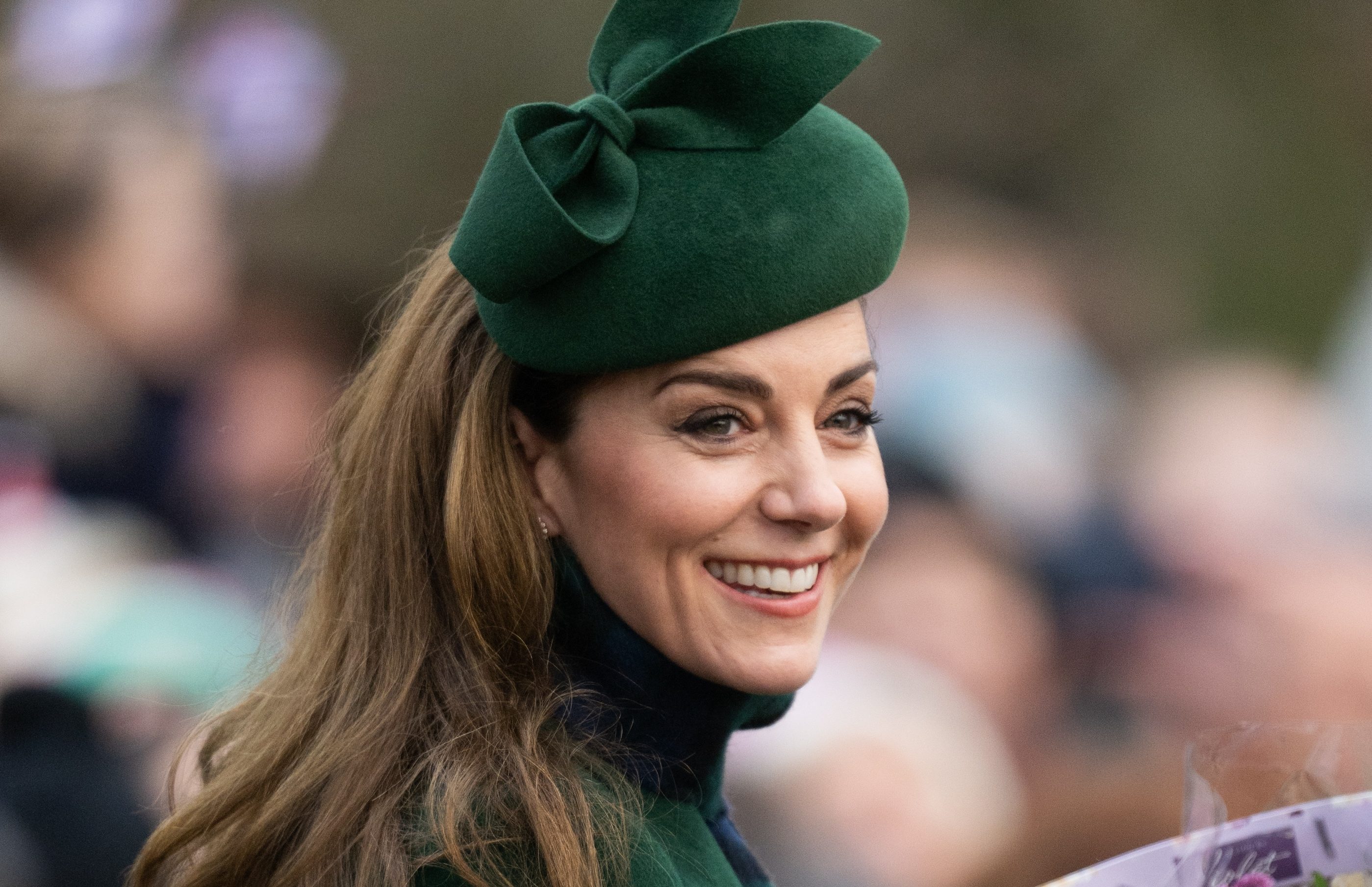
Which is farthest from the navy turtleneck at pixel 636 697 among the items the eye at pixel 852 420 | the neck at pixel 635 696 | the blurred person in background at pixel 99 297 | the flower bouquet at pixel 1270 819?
the blurred person in background at pixel 99 297

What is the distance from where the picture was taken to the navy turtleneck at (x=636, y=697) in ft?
6.66

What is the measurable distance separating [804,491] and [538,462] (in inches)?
15.7

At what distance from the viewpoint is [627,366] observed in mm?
1946

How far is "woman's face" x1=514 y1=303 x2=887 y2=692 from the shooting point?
1.96 m

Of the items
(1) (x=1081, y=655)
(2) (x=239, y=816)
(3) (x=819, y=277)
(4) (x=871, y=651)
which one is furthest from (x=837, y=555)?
(1) (x=1081, y=655)

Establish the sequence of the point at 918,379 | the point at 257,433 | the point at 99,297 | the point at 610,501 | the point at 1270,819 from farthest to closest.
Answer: the point at 918,379
the point at 257,433
the point at 99,297
the point at 610,501
the point at 1270,819

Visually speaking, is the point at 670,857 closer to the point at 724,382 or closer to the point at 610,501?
the point at 610,501

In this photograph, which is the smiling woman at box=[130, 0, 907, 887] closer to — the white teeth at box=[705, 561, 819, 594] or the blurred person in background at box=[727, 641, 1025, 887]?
the white teeth at box=[705, 561, 819, 594]

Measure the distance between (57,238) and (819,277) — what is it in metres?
2.92

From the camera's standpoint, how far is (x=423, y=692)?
6.63 feet

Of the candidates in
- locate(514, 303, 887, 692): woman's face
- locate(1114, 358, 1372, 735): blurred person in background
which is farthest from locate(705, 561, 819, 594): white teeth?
locate(1114, 358, 1372, 735): blurred person in background

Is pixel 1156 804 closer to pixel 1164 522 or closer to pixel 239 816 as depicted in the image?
pixel 1164 522

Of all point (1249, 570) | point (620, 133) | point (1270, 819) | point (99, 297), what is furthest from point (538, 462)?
point (1249, 570)

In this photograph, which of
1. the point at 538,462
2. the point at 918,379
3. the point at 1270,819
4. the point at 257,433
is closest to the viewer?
the point at 1270,819
